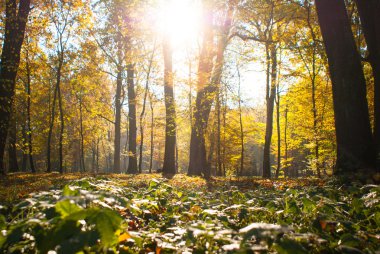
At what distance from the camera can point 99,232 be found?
4.43ft

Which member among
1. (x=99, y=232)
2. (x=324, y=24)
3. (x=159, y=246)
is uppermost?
(x=324, y=24)

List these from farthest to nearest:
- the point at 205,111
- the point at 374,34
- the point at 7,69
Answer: the point at 205,111 → the point at 7,69 → the point at 374,34

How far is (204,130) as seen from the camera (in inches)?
540

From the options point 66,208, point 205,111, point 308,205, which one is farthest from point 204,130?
point 66,208

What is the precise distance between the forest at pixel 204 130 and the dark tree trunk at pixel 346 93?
0.09 feet

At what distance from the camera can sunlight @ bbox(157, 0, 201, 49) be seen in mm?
16125

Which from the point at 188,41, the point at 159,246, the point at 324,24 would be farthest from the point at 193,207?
the point at 188,41

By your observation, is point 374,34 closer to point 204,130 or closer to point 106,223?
point 204,130

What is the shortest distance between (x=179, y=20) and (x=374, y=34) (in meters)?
11.7

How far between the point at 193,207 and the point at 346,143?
5.21 m

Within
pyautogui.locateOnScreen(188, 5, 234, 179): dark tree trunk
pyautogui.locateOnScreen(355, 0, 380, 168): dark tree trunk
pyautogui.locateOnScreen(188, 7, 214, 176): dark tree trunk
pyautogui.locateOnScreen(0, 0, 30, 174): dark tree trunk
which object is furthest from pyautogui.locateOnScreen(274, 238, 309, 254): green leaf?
pyautogui.locateOnScreen(188, 7, 214, 176): dark tree trunk

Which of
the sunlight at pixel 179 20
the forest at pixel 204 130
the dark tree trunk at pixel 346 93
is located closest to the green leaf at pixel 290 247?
the forest at pixel 204 130

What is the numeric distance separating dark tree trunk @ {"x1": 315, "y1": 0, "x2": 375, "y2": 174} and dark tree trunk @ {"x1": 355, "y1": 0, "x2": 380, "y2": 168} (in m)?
0.78

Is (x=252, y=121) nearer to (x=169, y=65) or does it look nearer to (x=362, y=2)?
(x=169, y=65)
